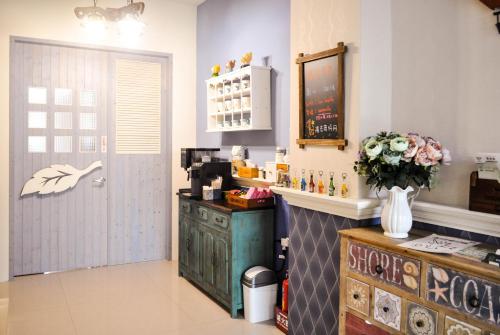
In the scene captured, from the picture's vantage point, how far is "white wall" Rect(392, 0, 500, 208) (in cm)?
213

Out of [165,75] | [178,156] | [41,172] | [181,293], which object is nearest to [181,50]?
[165,75]

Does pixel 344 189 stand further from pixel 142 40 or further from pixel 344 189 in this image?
pixel 142 40

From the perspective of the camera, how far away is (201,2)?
5242 millimetres

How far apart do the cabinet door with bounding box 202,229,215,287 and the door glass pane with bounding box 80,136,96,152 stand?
1.84m

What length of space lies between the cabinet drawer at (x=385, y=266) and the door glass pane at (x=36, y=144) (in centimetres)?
373

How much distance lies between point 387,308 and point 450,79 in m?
1.25

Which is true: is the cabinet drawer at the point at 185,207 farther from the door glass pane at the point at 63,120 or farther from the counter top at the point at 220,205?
the door glass pane at the point at 63,120

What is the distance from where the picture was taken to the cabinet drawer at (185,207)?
442cm

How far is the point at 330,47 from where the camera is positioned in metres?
2.74

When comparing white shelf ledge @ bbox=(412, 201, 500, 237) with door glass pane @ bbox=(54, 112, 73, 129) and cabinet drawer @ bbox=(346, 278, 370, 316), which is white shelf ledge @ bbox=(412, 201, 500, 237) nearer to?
cabinet drawer @ bbox=(346, 278, 370, 316)

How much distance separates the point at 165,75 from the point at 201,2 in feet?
3.27

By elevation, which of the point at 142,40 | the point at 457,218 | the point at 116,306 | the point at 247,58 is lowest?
the point at 116,306

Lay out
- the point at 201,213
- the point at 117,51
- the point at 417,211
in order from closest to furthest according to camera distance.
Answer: the point at 417,211 < the point at 201,213 < the point at 117,51

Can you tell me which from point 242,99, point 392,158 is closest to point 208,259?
point 242,99
